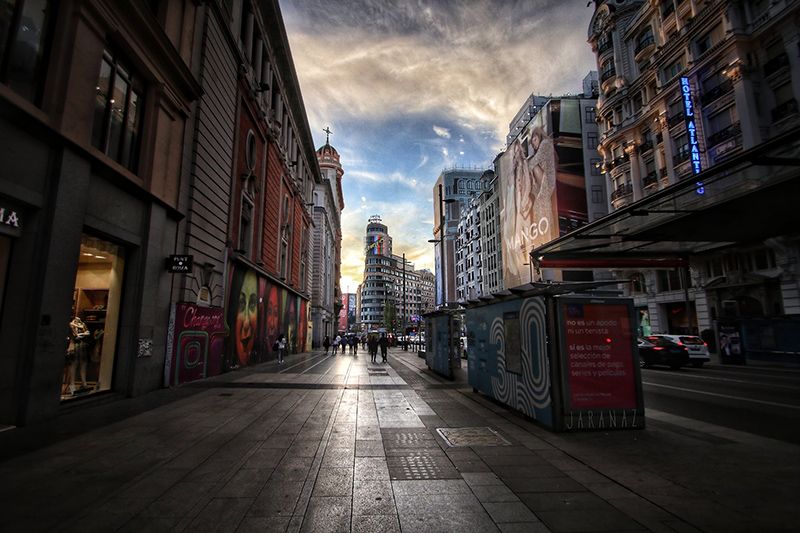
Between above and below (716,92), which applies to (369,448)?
below

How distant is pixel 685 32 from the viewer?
32031 millimetres

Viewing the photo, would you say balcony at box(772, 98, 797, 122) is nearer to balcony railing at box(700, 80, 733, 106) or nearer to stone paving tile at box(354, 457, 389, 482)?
balcony railing at box(700, 80, 733, 106)

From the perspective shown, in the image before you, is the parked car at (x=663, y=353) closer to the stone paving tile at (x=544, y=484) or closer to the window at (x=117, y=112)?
the stone paving tile at (x=544, y=484)

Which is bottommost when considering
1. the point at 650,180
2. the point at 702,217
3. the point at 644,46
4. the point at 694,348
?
the point at 694,348

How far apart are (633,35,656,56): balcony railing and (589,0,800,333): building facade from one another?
12 cm

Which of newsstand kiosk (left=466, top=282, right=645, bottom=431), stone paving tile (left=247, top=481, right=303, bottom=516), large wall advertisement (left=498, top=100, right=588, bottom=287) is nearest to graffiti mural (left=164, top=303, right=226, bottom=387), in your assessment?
stone paving tile (left=247, top=481, right=303, bottom=516)

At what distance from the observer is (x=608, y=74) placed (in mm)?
42375

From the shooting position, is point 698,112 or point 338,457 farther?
point 698,112

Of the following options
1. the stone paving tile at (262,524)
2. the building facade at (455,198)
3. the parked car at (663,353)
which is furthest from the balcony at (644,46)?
the building facade at (455,198)

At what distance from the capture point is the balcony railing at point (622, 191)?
3878cm

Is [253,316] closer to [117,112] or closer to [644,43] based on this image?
[117,112]

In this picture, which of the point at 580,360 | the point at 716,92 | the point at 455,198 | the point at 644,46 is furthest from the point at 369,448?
the point at 455,198

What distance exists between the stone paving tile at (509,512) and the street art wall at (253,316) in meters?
15.9

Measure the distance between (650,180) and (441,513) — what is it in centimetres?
4022
